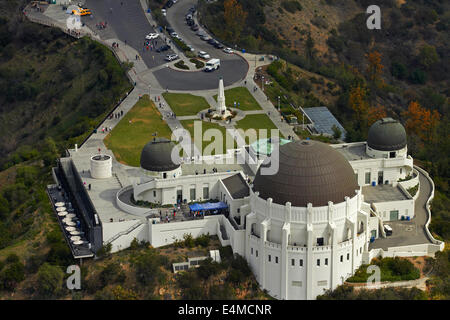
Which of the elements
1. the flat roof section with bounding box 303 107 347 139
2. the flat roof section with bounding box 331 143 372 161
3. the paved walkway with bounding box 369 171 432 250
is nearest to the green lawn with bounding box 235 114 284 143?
the flat roof section with bounding box 303 107 347 139

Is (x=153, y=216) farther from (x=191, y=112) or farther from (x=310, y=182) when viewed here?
(x=191, y=112)

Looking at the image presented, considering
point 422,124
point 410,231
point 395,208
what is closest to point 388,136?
point 395,208

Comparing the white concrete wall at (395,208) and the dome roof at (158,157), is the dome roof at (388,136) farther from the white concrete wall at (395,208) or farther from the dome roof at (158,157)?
the dome roof at (158,157)

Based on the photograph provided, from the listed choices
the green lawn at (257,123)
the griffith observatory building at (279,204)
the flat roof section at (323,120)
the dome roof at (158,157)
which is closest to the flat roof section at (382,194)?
the griffith observatory building at (279,204)

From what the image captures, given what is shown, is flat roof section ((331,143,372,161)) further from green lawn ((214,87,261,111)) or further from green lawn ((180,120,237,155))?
green lawn ((214,87,261,111))

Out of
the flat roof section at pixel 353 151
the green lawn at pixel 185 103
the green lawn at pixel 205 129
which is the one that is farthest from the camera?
the green lawn at pixel 185 103

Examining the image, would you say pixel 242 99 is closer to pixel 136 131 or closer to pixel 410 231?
pixel 136 131
